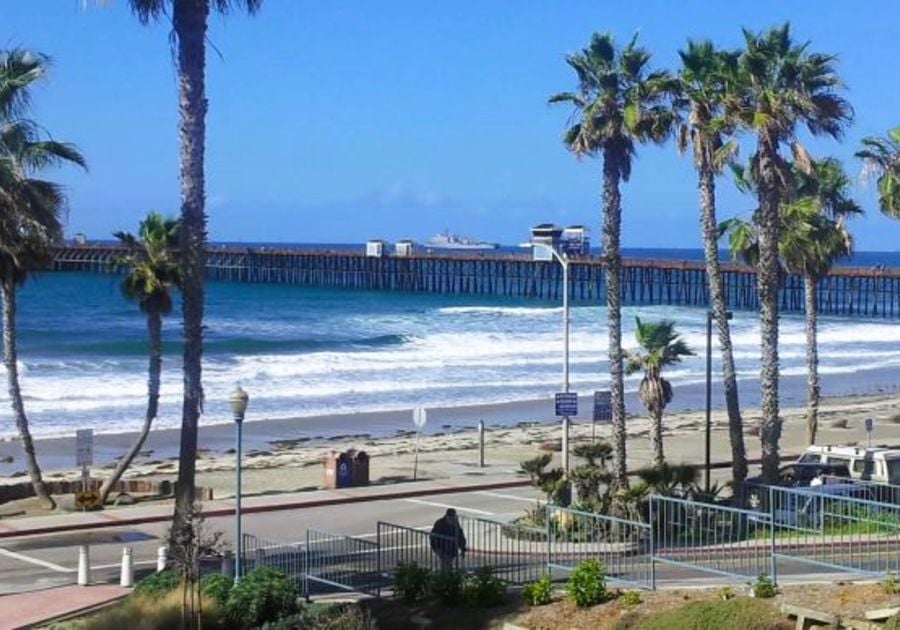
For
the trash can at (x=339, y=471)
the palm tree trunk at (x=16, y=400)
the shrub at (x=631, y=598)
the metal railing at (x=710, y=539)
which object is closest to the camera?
the shrub at (x=631, y=598)

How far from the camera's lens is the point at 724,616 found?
48.6ft

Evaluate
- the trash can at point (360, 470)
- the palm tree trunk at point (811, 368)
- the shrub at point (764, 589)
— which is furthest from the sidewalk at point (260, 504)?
the shrub at point (764, 589)

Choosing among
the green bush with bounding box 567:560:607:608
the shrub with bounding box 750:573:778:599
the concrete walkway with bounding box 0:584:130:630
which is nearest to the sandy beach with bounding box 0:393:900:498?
the concrete walkway with bounding box 0:584:130:630

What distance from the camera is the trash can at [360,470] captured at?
37.9 meters

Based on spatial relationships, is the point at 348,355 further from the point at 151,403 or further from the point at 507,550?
the point at 507,550

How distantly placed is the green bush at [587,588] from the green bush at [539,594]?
0.45 m

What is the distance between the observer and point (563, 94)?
106 ft

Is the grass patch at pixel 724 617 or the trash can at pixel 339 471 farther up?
the grass patch at pixel 724 617

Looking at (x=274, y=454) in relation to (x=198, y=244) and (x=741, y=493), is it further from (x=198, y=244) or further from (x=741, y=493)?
(x=198, y=244)

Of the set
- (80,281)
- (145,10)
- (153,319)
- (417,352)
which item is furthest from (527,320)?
(145,10)

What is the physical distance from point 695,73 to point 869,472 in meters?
9.12

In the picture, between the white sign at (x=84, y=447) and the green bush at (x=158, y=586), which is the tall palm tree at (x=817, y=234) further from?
the green bush at (x=158, y=586)

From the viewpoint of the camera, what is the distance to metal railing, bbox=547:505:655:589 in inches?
766

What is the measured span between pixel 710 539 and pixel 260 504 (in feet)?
53.5
